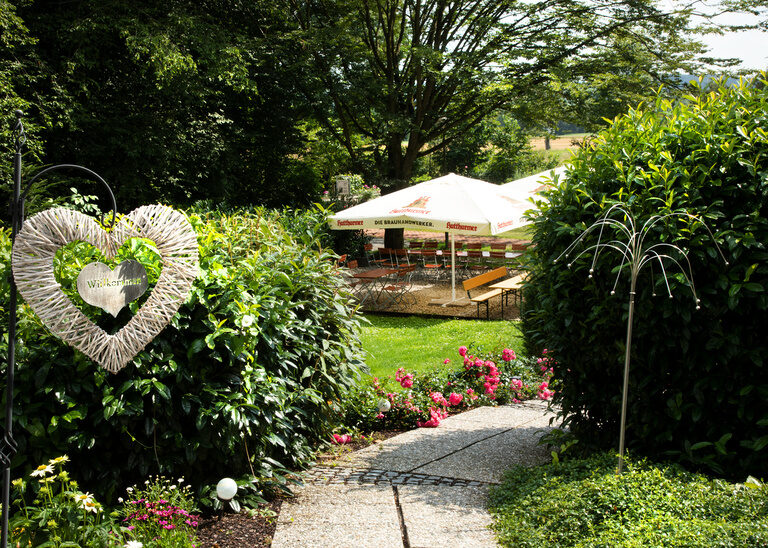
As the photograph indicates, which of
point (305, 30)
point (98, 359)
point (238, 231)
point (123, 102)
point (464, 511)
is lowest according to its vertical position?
point (464, 511)

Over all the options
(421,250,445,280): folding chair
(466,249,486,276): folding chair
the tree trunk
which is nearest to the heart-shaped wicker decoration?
(421,250,445,280): folding chair

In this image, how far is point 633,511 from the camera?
11.1ft

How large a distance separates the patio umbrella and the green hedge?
6969mm

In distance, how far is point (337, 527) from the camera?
3729 mm

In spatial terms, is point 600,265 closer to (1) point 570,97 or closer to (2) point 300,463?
(2) point 300,463

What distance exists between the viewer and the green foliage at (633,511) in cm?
308

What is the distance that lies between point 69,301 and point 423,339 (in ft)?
23.7

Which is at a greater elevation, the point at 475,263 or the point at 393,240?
the point at 393,240

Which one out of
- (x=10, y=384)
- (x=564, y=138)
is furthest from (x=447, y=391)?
(x=564, y=138)

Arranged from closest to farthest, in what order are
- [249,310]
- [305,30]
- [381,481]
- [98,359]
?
[98,359] < [249,310] < [381,481] < [305,30]

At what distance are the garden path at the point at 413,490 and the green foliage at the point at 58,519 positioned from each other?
3.14ft

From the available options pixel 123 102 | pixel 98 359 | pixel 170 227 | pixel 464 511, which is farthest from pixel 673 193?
pixel 123 102

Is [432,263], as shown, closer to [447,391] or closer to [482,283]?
[482,283]

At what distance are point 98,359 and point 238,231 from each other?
7.84ft
